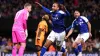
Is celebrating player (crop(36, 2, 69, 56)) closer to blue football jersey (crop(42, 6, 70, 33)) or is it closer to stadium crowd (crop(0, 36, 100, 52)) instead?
blue football jersey (crop(42, 6, 70, 33))

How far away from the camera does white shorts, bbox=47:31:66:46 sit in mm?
15945

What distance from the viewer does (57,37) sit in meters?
16.0

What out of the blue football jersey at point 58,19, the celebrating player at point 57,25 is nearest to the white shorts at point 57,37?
the celebrating player at point 57,25

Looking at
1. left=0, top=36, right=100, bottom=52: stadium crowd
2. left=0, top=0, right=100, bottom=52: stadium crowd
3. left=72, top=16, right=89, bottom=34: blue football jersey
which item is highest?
left=72, top=16, right=89, bottom=34: blue football jersey

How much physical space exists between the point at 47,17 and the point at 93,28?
8895 mm

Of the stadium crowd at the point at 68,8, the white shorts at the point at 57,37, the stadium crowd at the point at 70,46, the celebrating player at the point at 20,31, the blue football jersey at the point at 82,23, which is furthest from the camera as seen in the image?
the stadium crowd at the point at 68,8

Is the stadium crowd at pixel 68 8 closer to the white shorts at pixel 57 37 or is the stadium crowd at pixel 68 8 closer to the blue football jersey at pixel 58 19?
the white shorts at pixel 57 37

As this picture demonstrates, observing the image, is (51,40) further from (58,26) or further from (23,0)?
(23,0)

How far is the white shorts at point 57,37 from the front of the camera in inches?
628

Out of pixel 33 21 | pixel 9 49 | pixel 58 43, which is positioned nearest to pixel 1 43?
pixel 9 49

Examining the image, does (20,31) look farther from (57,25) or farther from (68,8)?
(68,8)

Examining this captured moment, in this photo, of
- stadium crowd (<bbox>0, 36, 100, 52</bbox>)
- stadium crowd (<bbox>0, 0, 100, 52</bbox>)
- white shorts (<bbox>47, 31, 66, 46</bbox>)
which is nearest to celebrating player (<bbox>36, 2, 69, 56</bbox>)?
white shorts (<bbox>47, 31, 66, 46</bbox>)

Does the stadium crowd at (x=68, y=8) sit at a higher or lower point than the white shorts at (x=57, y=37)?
lower

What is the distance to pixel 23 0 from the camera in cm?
2848
